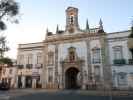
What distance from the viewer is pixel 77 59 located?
1304 inches

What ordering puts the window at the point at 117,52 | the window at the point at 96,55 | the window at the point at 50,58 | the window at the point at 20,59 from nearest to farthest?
1. the window at the point at 117,52
2. the window at the point at 96,55
3. the window at the point at 50,58
4. the window at the point at 20,59

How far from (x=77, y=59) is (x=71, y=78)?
5.47 m

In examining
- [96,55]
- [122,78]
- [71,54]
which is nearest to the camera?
[122,78]

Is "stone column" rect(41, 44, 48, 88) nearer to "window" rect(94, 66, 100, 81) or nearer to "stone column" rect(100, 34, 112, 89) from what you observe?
"window" rect(94, 66, 100, 81)

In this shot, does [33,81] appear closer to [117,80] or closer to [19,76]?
[19,76]

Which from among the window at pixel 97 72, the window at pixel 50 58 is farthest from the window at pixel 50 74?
the window at pixel 97 72

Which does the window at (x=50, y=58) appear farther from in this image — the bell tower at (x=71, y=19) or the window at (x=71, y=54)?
the bell tower at (x=71, y=19)

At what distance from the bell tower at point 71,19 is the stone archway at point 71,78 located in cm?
798

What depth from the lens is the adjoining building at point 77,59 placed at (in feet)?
98.1

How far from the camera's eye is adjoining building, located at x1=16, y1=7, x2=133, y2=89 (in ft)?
98.1

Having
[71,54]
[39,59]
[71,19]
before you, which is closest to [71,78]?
[71,54]

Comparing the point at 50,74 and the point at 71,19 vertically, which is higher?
the point at 71,19

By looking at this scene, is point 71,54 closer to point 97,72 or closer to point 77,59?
point 77,59

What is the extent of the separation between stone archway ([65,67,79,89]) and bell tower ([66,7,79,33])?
7.98 meters
